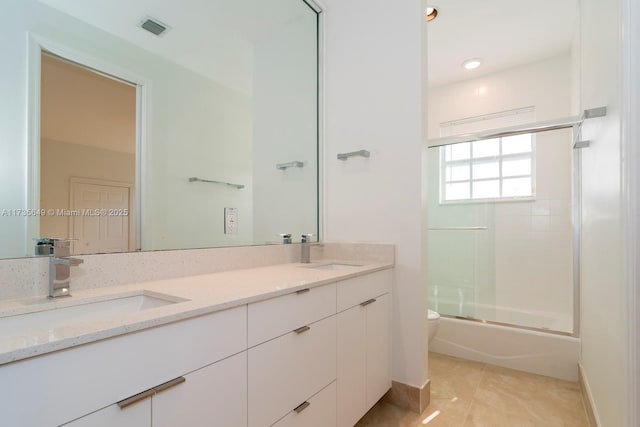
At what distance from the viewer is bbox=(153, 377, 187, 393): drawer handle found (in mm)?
697

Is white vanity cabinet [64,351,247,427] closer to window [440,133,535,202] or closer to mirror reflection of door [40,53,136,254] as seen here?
mirror reflection of door [40,53,136,254]

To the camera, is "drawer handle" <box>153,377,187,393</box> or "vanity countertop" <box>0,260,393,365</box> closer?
"vanity countertop" <box>0,260,393,365</box>

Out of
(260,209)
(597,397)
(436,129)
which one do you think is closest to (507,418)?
(597,397)

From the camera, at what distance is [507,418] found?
163 centimetres

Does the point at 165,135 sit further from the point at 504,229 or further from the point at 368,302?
the point at 504,229

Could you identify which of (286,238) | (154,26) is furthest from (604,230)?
(154,26)

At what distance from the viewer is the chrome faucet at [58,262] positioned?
91 centimetres

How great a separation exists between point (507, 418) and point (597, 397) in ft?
1.40

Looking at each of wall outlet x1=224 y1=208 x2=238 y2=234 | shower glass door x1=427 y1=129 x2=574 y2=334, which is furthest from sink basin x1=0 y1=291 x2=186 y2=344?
shower glass door x1=427 y1=129 x2=574 y2=334

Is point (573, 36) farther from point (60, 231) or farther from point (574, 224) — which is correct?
point (60, 231)

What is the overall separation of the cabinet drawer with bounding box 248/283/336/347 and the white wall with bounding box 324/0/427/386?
0.67 meters

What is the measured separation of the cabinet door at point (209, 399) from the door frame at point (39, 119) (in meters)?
0.63

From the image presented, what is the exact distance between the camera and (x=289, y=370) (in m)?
1.06

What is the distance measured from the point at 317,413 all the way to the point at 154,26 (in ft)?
5.66
